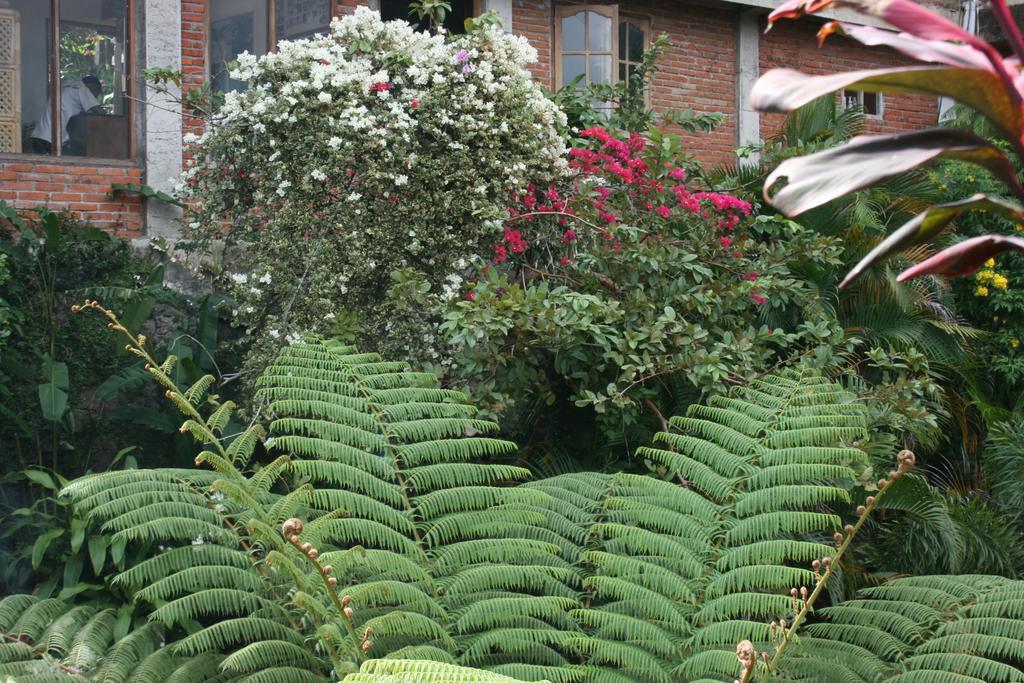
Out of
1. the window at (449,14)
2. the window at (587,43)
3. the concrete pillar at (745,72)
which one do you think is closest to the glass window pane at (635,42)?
the window at (587,43)

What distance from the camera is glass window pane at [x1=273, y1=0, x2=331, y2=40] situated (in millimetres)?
8008

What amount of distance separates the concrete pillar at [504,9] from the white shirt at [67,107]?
3607 millimetres

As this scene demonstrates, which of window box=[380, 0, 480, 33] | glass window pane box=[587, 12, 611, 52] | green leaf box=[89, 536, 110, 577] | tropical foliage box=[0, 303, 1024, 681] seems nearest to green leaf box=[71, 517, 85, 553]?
green leaf box=[89, 536, 110, 577]

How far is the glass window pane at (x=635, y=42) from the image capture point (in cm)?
1009

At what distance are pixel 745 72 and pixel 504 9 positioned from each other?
9.74 feet

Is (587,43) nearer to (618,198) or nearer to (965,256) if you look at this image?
(618,198)

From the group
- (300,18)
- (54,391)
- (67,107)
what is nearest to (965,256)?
(54,391)

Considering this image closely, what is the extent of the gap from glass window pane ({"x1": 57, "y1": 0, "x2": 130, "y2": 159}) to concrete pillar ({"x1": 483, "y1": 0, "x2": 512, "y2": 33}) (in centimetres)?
323

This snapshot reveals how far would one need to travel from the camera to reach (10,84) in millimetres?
6965

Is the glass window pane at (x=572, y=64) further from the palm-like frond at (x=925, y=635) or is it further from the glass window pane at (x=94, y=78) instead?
the palm-like frond at (x=925, y=635)

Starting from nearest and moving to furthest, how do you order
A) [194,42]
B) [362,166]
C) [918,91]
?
[918,91]
[362,166]
[194,42]

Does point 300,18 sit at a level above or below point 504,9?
below

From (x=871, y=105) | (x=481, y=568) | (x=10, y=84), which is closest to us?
(x=481, y=568)

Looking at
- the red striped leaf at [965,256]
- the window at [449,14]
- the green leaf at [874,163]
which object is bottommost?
the red striped leaf at [965,256]
